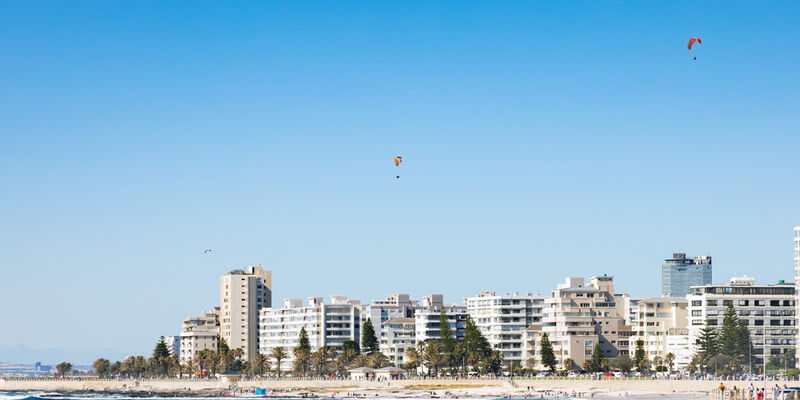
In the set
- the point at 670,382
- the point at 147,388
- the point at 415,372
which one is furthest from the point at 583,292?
the point at 147,388

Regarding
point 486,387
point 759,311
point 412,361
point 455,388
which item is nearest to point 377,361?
point 412,361

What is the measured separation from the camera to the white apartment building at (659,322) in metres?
167

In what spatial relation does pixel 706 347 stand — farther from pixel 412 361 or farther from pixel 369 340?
pixel 369 340

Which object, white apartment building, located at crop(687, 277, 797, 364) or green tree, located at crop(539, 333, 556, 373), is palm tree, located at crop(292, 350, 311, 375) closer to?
green tree, located at crop(539, 333, 556, 373)

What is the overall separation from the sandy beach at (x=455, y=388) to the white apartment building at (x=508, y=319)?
2808 cm

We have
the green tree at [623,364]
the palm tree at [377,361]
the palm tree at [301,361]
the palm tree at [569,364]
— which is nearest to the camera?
the green tree at [623,364]

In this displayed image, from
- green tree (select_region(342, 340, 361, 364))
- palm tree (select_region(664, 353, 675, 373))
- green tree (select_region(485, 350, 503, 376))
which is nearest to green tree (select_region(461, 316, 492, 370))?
green tree (select_region(485, 350, 503, 376))

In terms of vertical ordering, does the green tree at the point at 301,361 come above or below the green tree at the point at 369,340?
below

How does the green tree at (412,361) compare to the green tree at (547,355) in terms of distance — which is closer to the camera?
the green tree at (547,355)

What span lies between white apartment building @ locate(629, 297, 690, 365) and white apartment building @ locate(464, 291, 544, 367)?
70.9ft

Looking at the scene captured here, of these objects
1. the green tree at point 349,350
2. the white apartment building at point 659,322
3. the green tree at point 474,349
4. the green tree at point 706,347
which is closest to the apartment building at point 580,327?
the white apartment building at point 659,322

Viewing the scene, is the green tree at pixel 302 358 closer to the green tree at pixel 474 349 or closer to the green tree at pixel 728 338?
the green tree at pixel 474 349

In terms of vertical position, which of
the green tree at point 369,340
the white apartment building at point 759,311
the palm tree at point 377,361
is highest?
the white apartment building at point 759,311

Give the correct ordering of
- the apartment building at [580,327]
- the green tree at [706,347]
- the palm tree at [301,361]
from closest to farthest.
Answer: the green tree at [706,347]
the apartment building at [580,327]
the palm tree at [301,361]
